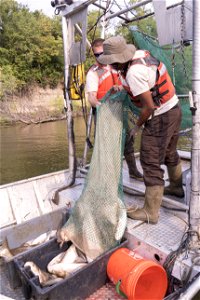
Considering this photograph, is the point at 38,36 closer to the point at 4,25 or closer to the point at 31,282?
the point at 4,25

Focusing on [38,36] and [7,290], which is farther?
[38,36]

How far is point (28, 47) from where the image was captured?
29141mm

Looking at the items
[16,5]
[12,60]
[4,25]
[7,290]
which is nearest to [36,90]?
[12,60]

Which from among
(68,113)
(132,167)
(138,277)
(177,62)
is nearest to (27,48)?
(177,62)

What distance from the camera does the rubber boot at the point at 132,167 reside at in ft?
14.7

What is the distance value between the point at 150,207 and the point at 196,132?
1060 mm

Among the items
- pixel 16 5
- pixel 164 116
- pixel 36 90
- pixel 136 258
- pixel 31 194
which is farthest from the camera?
pixel 16 5

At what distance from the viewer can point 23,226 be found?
3.28m

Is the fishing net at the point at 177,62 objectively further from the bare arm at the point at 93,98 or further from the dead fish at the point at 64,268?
the dead fish at the point at 64,268

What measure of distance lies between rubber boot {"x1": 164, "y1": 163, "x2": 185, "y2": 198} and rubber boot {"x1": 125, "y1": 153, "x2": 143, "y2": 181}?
0.75m

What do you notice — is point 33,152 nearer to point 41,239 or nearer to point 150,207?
point 41,239

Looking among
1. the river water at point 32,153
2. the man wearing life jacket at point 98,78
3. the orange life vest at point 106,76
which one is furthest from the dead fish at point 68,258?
the river water at point 32,153

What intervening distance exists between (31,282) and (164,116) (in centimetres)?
202

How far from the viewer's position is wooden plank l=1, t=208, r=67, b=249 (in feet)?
10.6
